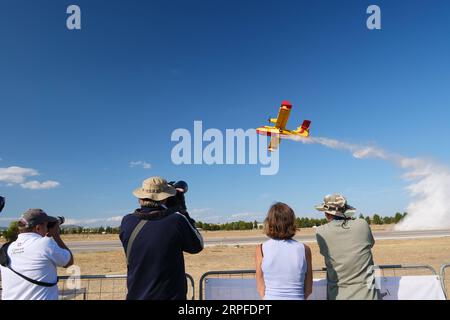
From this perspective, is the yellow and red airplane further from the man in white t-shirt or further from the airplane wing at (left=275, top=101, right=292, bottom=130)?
the man in white t-shirt

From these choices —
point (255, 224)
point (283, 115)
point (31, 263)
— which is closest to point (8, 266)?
point (31, 263)

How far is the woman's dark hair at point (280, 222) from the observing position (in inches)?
136

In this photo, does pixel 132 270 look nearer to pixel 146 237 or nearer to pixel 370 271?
pixel 146 237

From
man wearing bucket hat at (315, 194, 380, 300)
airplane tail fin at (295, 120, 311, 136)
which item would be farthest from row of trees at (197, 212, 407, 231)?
man wearing bucket hat at (315, 194, 380, 300)

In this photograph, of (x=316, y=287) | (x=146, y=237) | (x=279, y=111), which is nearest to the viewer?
(x=146, y=237)

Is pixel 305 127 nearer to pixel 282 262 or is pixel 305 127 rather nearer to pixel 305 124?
pixel 305 124

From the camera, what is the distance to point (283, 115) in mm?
25859

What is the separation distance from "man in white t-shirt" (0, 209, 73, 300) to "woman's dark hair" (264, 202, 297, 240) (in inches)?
83.9

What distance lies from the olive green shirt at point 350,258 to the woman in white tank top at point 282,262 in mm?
590

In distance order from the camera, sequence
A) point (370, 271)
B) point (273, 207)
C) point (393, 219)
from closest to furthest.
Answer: point (273, 207)
point (370, 271)
point (393, 219)
